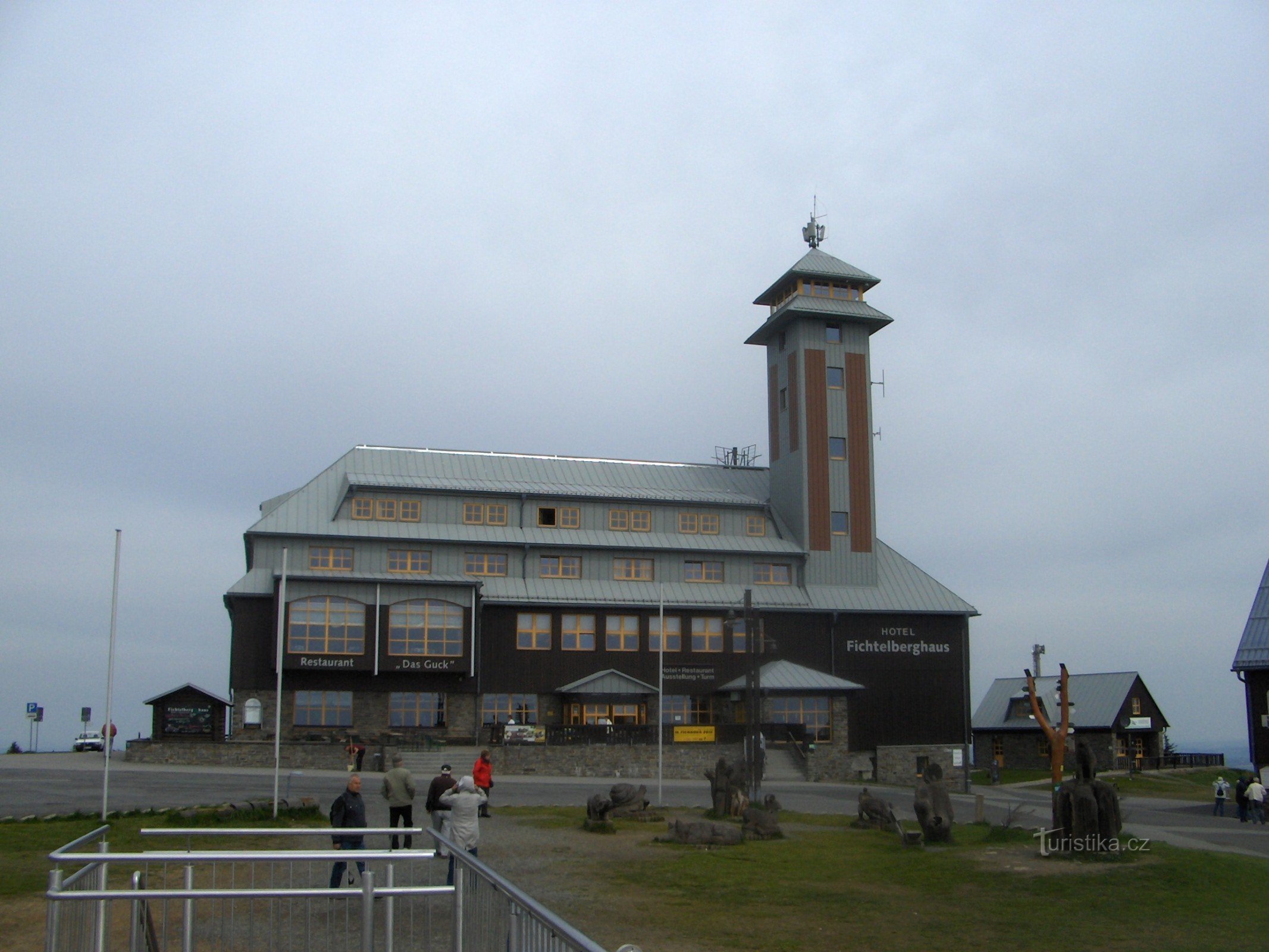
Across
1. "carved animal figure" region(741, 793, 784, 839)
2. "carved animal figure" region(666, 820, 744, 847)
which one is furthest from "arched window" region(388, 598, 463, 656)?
"carved animal figure" region(666, 820, 744, 847)

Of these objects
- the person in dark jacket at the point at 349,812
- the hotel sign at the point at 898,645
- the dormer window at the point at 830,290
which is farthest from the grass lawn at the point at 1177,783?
the person in dark jacket at the point at 349,812

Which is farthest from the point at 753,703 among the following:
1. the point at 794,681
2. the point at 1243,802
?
the point at 794,681

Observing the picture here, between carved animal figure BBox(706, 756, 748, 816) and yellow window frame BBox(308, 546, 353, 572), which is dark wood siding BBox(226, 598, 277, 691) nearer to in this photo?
yellow window frame BBox(308, 546, 353, 572)

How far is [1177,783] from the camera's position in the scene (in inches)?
2302

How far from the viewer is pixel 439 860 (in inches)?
715

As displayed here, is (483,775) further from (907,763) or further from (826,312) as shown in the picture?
(826,312)

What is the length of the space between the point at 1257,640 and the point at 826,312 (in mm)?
25243

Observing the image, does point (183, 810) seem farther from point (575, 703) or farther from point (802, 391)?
point (802, 391)

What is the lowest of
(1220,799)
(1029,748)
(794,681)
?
(1029,748)

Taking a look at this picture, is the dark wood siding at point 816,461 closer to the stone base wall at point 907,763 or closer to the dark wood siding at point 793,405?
the dark wood siding at point 793,405

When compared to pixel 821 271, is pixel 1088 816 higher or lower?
lower

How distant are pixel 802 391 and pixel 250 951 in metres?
52.4

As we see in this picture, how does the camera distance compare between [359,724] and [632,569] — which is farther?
[632,569]

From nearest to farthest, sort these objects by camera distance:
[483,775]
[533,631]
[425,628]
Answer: [483,775], [425,628], [533,631]
